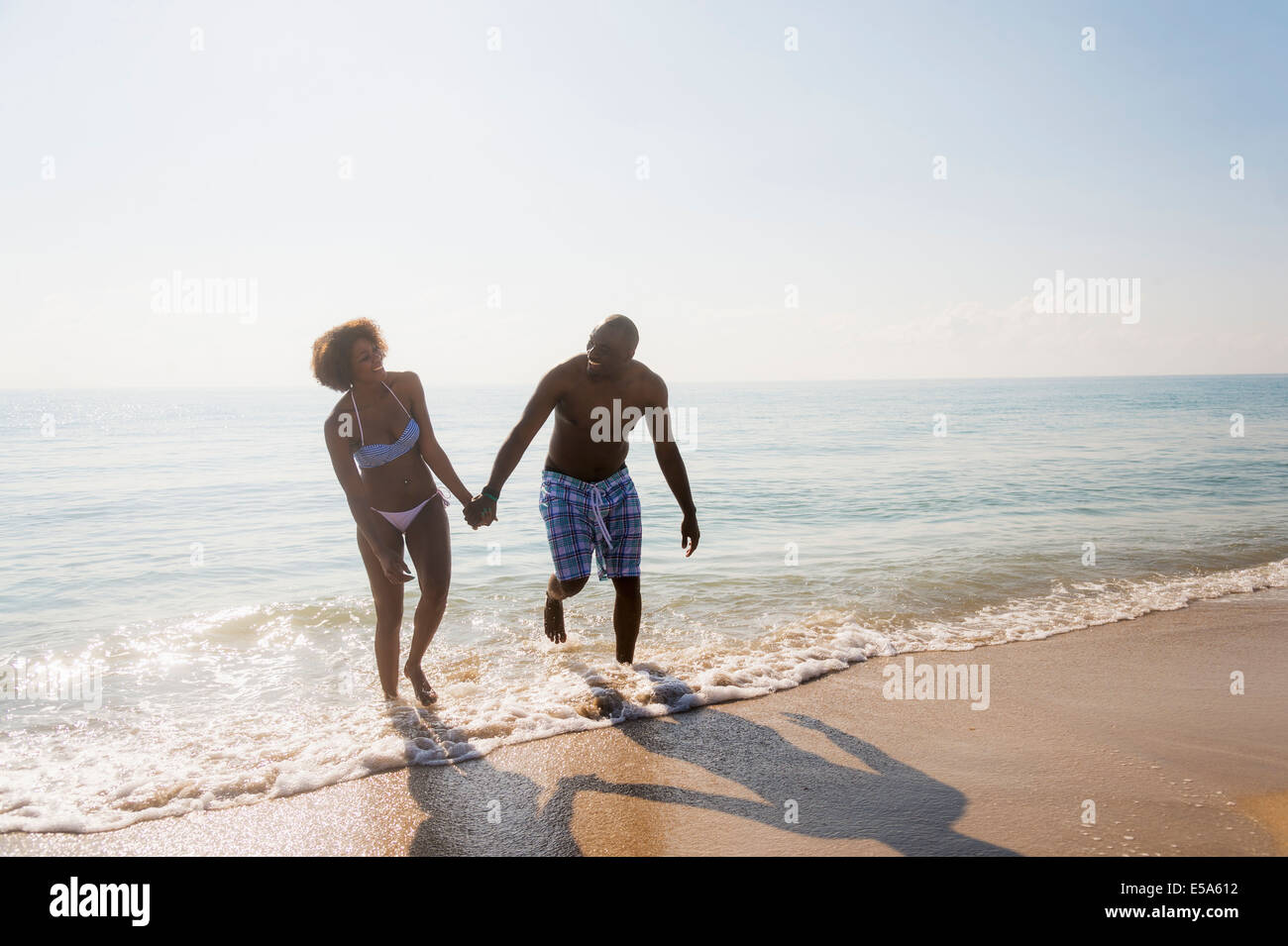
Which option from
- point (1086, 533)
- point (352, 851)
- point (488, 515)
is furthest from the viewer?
point (1086, 533)

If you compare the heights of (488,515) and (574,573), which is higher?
(488,515)

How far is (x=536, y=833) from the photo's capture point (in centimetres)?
303

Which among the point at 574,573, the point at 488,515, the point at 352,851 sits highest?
the point at 488,515

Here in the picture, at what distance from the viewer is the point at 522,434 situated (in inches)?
175

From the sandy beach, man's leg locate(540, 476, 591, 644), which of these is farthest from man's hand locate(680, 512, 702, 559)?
the sandy beach

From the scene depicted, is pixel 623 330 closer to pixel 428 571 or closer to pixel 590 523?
pixel 590 523

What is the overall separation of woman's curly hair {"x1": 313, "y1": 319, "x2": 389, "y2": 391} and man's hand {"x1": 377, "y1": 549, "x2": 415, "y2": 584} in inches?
35.3

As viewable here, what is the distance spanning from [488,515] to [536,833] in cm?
187

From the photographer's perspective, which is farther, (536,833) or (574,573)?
(574,573)

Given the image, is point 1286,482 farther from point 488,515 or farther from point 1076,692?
point 488,515

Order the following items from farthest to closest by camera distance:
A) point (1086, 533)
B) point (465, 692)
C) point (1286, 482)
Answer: point (1286, 482) → point (1086, 533) → point (465, 692)

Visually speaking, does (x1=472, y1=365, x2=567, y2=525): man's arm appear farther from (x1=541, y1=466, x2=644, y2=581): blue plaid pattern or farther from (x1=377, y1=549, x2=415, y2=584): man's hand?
(x1=377, y1=549, x2=415, y2=584): man's hand

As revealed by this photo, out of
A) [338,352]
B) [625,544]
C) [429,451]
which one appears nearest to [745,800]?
[625,544]

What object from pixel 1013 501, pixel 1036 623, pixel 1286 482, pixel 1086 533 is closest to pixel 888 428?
pixel 1286 482
